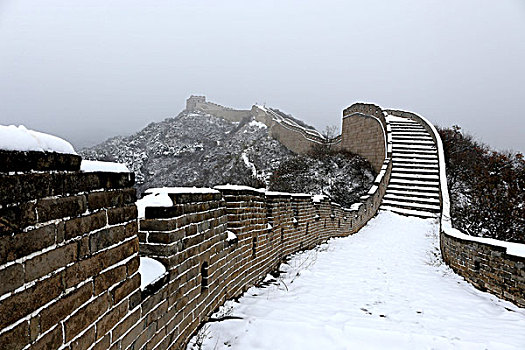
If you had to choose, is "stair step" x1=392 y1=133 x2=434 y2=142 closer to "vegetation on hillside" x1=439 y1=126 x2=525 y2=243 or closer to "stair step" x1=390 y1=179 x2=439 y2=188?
"stair step" x1=390 y1=179 x2=439 y2=188

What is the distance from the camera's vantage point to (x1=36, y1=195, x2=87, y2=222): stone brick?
48.5 inches

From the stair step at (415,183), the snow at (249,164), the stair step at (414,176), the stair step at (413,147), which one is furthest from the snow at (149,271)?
the snow at (249,164)

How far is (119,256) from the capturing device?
176 centimetres

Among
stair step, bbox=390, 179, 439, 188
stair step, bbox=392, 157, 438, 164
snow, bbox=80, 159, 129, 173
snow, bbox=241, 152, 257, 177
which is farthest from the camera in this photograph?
snow, bbox=241, 152, 257, 177

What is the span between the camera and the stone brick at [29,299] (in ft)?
3.49

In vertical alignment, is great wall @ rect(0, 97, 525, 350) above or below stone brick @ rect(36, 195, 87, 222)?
below

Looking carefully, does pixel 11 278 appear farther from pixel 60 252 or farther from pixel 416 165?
pixel 416 165

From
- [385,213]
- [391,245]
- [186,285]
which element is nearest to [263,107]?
[385,213]

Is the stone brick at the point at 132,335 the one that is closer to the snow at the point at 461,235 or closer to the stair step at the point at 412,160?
the snow at the point at 461,235

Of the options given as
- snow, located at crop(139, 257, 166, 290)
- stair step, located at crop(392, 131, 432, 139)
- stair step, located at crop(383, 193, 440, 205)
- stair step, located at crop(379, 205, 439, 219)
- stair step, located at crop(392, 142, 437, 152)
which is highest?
stair step, located at crop(392, 131, 432, 139)

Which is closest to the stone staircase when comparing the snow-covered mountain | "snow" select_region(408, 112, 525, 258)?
"snow" select_region(408, 112, 525, 258)

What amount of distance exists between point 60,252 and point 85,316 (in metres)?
0.34

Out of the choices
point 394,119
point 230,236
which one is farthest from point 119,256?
point 394,119

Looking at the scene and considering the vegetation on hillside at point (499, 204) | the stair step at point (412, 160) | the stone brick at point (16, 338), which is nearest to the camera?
the stone brick at point (16, 338)
